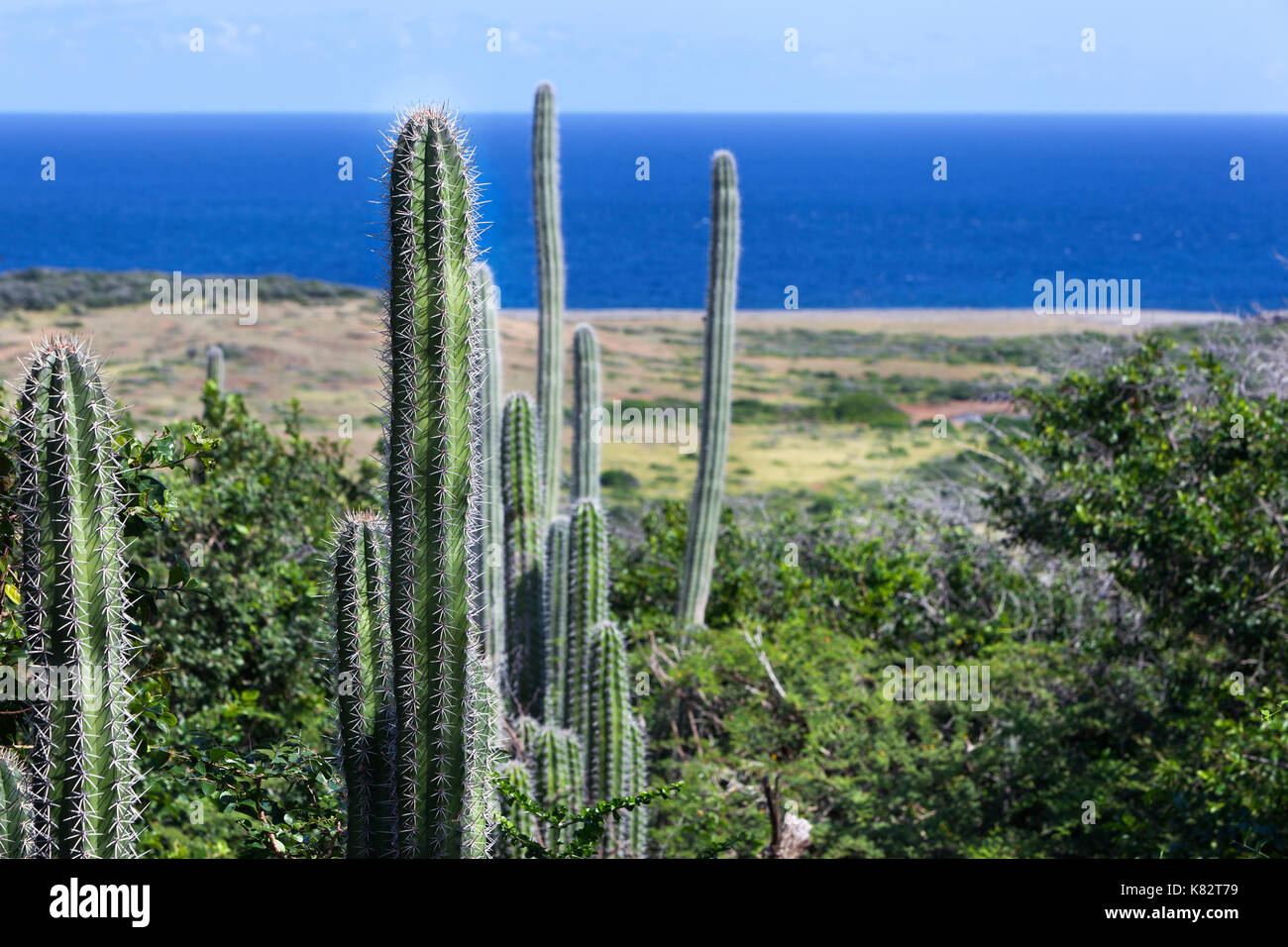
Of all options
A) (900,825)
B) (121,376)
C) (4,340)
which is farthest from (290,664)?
(4,340)

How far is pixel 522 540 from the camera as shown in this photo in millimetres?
8359

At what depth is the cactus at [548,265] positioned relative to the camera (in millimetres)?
10219

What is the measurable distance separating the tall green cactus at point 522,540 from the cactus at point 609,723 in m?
1.76

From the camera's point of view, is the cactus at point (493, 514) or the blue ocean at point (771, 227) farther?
the blue ocean at point (771, 227)

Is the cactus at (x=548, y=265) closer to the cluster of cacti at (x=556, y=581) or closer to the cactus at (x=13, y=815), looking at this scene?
the cluster of cacti at (x=556, y=581)

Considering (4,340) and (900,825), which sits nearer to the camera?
(900,825)

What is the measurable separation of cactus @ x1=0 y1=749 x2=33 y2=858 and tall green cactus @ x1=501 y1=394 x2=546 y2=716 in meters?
5.77

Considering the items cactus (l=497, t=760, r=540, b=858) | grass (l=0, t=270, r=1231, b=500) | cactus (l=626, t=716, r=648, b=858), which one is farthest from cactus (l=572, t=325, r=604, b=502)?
grass (l=0, t=270, r=1231, b=500)

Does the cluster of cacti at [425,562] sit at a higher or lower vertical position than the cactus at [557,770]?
higher

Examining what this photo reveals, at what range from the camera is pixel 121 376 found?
2869 centimetres

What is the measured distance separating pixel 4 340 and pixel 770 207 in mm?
86863

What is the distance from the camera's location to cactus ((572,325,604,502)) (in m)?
9.59

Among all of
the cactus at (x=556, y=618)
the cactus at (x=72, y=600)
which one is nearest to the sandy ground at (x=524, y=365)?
the cactus at (x=556, y=618)
